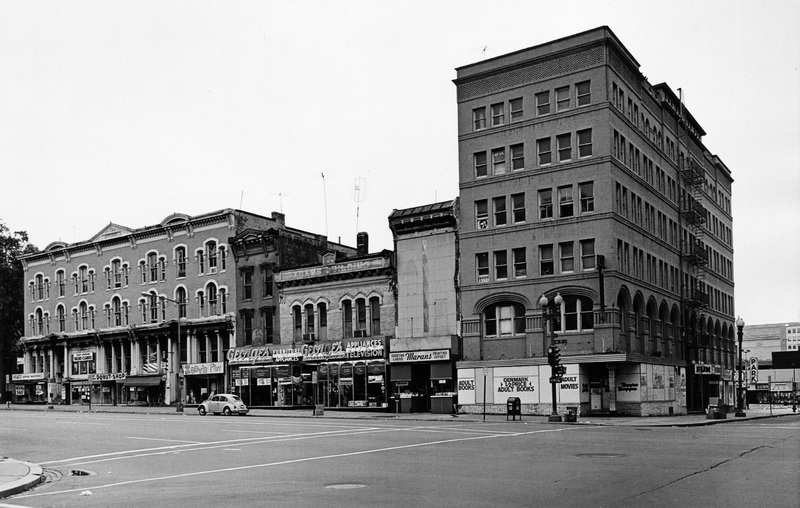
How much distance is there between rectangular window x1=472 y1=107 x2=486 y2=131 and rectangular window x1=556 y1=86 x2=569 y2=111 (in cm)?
501

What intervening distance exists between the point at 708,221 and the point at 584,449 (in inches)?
2172

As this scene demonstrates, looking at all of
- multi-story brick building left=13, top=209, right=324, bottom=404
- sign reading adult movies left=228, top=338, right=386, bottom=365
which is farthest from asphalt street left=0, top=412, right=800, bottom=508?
multi-story brick building left=13, top=209, right=324, bottom=404

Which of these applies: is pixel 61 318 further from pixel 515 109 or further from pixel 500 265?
pixel 515 109

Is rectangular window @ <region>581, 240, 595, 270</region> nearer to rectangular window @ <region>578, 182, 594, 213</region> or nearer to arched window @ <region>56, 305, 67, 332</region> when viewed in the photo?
rectangular window @ <region>578, 182, 594, 213</region>

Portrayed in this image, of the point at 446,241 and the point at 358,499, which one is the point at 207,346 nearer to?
the point at 446,241

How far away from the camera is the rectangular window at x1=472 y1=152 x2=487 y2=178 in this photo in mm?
54125

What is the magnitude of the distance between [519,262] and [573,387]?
8311 mm

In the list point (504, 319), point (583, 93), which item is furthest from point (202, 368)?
point (583, 93)

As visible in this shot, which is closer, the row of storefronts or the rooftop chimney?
the row of storefronts

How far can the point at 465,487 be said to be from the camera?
15648 millimetres

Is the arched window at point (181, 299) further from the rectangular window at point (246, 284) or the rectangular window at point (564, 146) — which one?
the rectangular window at point (564, 146)

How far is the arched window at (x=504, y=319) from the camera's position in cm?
5206

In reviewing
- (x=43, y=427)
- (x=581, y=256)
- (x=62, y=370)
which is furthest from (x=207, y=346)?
(x=581, y=256)

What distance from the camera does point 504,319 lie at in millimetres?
52719
